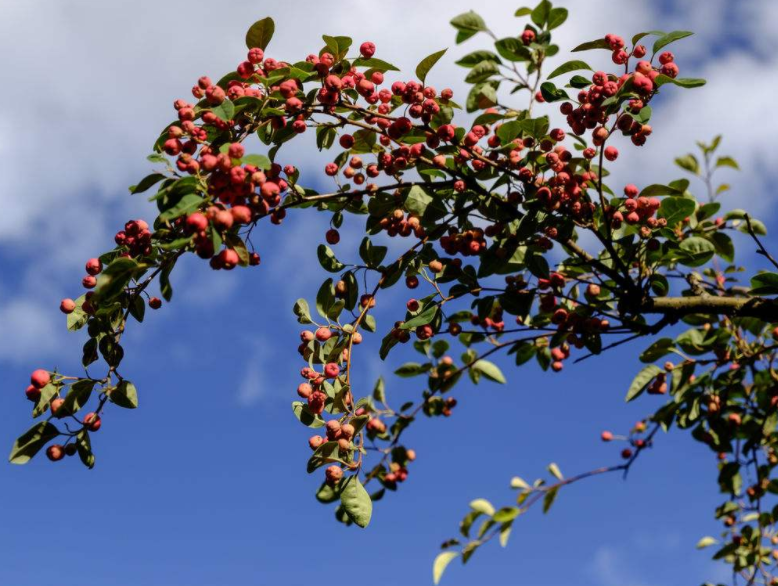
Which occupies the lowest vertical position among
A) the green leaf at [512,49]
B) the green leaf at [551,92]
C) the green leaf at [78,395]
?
the green leaf at [78,395]

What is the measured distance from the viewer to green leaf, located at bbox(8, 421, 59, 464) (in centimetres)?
243

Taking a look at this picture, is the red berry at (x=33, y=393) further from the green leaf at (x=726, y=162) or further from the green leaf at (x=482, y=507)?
the green leaf at (x=726, y=162)

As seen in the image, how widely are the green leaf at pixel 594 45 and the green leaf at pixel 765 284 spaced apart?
105 cm

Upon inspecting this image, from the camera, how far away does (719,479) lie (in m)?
4.73

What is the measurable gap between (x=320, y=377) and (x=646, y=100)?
1.46 m

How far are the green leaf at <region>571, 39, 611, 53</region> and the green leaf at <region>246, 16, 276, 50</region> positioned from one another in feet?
3.46

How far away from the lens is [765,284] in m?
2.86

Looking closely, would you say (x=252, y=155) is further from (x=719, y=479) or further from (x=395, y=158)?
(x=719, y=479)

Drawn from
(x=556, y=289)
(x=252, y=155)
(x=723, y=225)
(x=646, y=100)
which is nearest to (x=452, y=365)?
(x=556, y=289)

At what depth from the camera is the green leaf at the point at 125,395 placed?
2.50m

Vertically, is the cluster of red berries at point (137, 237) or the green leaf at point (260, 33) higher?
the green leaf at point (260, 33)

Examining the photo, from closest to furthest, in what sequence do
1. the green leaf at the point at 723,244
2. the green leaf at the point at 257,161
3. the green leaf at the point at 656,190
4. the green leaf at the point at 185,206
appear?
the green leaf at the point at 185,206
the green leaf at the point at 257,161
the green leaf at the point at 656,190
the green leaf at the point at 723,244

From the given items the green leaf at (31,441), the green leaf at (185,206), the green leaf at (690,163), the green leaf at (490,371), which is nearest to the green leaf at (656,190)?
the green leaf at (490,371)

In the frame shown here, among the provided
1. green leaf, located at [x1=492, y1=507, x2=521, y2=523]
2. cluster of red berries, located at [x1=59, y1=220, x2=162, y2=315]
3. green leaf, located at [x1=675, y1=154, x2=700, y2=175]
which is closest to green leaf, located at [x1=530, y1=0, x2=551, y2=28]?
cluster of red berries, located at [x1=59, y1=220, x2=162, y2=315]
